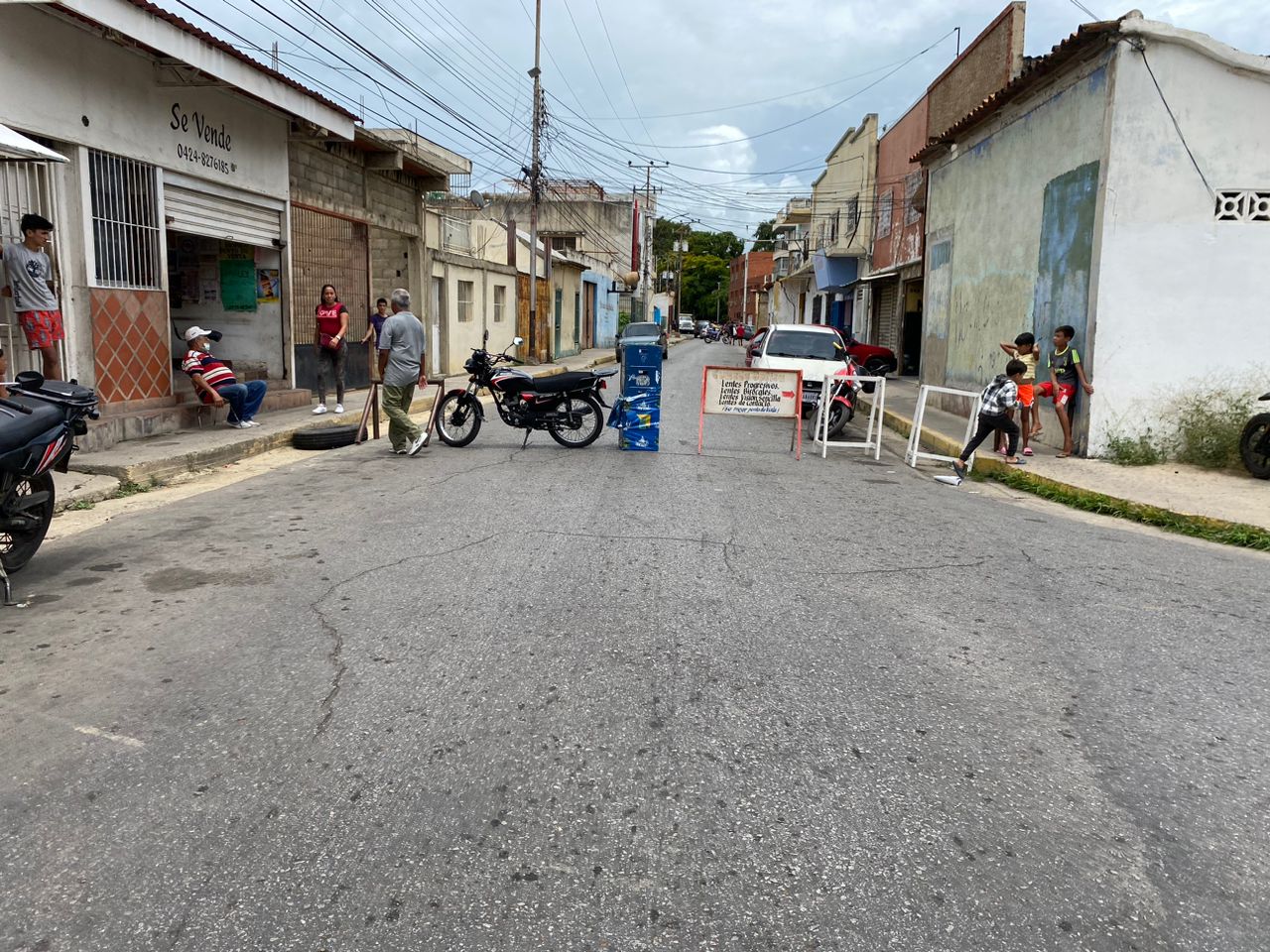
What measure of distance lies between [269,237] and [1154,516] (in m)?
12.2

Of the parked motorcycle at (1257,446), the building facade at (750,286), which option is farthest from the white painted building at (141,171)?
the building facade at (750,286)

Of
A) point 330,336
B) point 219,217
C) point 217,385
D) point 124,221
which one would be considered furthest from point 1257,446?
point 219,217

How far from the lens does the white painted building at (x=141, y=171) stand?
9227 millimetres

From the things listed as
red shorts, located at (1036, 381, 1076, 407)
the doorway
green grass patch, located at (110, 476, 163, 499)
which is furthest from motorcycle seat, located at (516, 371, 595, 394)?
the doorway

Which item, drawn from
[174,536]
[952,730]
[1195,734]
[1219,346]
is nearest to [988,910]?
[952,730]

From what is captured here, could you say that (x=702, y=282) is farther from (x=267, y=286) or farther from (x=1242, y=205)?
(x=1242, y=205)

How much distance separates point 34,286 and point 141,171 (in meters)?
2.89

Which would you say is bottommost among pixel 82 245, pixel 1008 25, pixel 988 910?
pixel 988 910

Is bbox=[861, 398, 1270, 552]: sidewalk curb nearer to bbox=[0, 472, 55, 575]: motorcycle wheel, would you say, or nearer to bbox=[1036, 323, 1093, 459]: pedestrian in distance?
bbox=[1036, 323, 1093, 459]: pedestrian in distance

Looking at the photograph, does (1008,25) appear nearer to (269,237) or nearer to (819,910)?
(269,237)

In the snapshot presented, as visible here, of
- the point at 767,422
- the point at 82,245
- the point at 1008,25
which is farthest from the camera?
the point at 1008,25

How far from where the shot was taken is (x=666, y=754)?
11.6ft

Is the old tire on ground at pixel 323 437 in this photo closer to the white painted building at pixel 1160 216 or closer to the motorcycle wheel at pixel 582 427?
the motorcycle wheel at pixel 582 427

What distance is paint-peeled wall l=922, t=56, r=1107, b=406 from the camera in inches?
468
